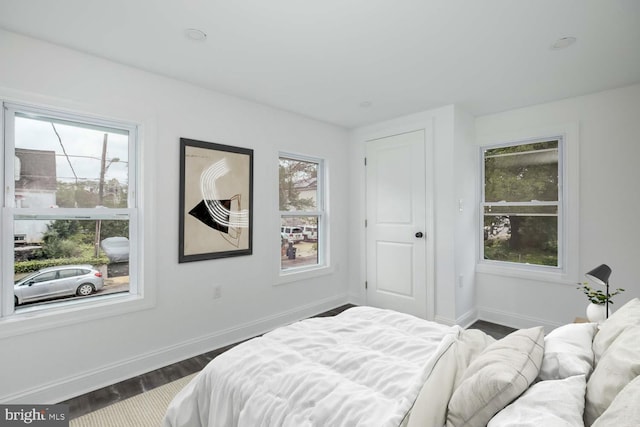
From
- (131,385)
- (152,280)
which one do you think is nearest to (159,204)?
(152,280)

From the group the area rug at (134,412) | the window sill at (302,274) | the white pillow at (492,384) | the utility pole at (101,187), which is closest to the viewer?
the white pillow at (492,384)

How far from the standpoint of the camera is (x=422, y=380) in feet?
Result: 3.97

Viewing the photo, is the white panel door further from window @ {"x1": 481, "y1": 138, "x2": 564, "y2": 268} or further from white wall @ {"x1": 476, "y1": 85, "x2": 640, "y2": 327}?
white wall @ {"x1": 476, "y1": 85, "x2": 640, "y2": 327}

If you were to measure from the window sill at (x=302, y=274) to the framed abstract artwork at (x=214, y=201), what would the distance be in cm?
55

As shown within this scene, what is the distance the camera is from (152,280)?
8.48 ft

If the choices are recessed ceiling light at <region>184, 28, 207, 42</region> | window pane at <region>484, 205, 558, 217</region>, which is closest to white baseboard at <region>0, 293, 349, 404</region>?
recessed ceiling light at <region>184, 28, 207, 42</region>

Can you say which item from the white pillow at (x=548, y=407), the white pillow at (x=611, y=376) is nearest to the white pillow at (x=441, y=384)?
the white pillow at (x=548, y=407)

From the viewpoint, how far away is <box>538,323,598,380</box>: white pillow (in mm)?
1086

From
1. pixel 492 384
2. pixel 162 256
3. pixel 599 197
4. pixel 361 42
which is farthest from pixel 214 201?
pixel 599 197

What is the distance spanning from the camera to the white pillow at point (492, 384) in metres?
0.97

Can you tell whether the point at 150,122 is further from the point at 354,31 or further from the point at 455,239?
the point at 455,239

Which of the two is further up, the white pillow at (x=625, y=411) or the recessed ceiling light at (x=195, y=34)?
the recessed ceiling light at (x=195, y=34)

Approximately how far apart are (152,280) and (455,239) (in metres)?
2.98

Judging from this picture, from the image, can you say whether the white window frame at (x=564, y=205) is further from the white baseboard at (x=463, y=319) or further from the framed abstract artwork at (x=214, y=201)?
the framed abstract artwork at (x=214, y=201)
